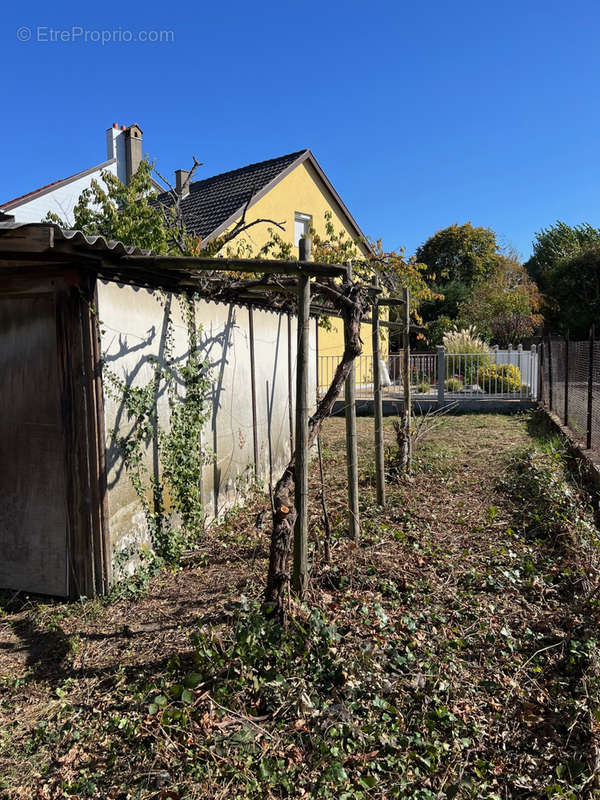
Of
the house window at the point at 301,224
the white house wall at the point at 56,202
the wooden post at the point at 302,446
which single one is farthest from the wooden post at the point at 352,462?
the white house wall at the point at 56,202

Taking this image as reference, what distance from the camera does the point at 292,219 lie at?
16.3m

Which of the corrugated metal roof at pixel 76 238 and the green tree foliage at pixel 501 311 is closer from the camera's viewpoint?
the corrugated metal roof at pixel 76 238

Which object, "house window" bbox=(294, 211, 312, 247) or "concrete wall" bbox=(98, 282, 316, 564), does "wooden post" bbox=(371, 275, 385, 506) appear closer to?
"concrete wall" bbox=(98, 282, 316, 564)

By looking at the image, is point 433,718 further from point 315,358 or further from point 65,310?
point 315,358

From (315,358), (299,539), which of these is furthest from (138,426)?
(315,358)

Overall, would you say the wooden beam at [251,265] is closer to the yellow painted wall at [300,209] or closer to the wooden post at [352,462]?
the wooden post at [352,462]

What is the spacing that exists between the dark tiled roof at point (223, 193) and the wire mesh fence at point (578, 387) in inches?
329

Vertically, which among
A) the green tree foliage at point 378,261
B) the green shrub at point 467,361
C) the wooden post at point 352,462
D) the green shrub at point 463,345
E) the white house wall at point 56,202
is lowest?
the wooden post at point 352,462

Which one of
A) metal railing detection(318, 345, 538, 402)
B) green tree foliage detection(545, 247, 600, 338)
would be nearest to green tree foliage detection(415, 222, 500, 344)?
green tree foliage detection(545, 247, 600, 338)

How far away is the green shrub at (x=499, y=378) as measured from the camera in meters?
14.8

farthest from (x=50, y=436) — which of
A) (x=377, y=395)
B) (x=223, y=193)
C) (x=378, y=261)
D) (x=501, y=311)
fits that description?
(x=501, y=311)

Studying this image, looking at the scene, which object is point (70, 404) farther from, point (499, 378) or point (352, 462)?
point (499, 378)

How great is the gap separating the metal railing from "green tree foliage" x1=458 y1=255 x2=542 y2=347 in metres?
8.23

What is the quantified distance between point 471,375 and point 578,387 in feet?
22.9
